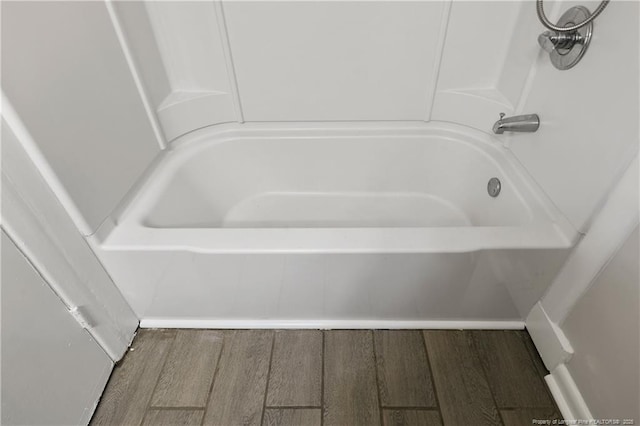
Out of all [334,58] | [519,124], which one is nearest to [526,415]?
[519,124]

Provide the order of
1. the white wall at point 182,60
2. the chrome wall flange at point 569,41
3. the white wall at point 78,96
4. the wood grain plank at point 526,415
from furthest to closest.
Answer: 1. the white wall at point 182,60
2. the wood grain plank at point 526,415
3. the chrome wall flange at point 569,41
4. the white wall at point 78,96

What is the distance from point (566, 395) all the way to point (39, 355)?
1347 millimetres

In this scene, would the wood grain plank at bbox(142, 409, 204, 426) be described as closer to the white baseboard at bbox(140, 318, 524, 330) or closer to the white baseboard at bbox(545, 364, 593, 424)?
the white baseboard at bbox(140, 318, 524, 330)

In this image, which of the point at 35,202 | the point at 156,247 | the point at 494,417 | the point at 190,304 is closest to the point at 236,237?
the point at 156,247

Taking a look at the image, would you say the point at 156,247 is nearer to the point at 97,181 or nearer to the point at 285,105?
the point at 97,181

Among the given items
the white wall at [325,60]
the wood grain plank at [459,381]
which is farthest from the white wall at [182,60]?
the wood grain plank at [459,381]

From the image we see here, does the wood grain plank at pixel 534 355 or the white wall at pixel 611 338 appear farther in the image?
the wood grain plank at pixel 534 355

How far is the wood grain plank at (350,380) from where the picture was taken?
3.52 feet

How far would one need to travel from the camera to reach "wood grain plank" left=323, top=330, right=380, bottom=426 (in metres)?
1.07

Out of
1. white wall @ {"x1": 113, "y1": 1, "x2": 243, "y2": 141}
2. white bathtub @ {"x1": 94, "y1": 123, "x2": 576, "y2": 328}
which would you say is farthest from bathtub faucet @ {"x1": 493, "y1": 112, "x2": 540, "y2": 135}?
white wall @ {"x1": 113, "y1": 1, "x2": 243, "y2": 141}

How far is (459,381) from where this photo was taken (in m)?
1.14

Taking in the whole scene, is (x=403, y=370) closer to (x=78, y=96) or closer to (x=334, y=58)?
(x=334, y=58)

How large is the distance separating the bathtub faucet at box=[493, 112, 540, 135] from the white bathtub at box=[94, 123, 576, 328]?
0.12 m

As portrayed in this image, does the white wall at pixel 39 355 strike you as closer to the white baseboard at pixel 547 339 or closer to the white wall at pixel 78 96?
the white wall at pixel 78 96
